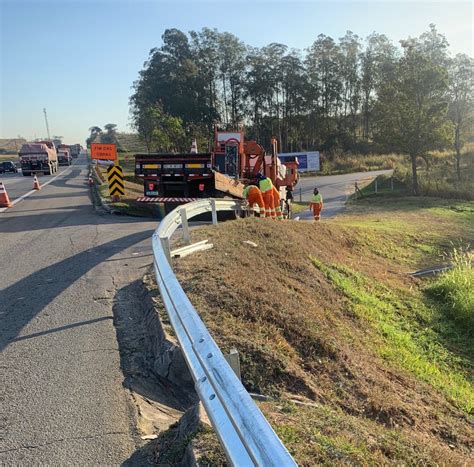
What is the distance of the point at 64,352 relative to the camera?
4.33m

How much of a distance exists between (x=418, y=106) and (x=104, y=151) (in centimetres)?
1861

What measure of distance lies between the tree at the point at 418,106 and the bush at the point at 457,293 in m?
18.8

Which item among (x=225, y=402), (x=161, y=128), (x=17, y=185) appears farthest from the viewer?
(x=161, y=128)

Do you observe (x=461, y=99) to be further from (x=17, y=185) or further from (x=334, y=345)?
(x=334, y=345)

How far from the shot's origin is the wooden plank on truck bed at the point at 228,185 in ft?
46.9

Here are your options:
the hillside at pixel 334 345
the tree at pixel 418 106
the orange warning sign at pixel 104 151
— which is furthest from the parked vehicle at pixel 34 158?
the hillside at pixel 334 345

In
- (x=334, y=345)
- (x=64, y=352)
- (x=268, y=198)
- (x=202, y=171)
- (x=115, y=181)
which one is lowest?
(x=334, y=345)

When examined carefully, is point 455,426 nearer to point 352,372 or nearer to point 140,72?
point 352,372

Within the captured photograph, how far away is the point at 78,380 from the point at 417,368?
14.6 feet

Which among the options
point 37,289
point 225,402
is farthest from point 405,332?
point 225,402

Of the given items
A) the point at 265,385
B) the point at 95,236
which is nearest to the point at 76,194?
the point at 95,236

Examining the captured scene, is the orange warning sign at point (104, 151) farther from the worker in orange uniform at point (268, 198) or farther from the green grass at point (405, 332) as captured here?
the green grass at point (405, 332)

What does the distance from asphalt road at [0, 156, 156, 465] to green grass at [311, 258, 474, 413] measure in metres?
3.68

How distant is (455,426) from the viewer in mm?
4656
